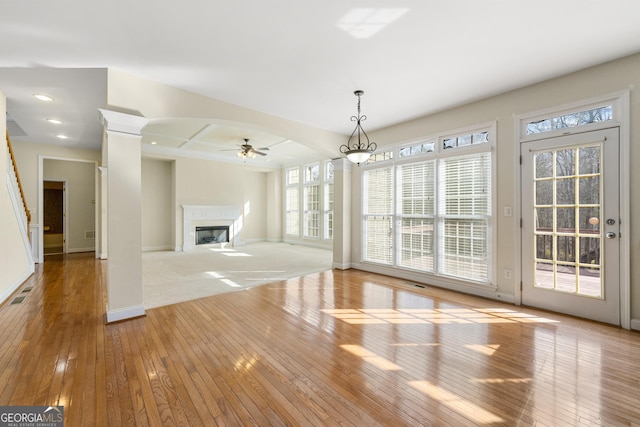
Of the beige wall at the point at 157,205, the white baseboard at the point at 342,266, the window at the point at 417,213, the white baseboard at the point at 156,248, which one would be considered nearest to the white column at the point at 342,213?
the white baseboard at the point at 342,266

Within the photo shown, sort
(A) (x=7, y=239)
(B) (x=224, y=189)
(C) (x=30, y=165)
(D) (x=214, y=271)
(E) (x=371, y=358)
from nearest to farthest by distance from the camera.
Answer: (E) (x=371, y=358)
(A) (x=7, y=239)
(D) (x=214, y=271)
(C) (x=30, y=165)
(B) (x=224, y=189)

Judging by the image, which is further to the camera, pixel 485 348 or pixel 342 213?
pixel 342 213

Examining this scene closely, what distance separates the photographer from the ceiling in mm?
2197

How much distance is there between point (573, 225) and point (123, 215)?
17.7ft

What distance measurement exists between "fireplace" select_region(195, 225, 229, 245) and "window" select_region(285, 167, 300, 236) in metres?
2.47

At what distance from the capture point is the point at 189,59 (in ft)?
9.52

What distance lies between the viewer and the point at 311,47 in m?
2.70

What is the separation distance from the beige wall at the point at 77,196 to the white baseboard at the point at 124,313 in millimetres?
6905

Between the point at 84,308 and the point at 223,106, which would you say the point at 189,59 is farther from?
the point at 84,308

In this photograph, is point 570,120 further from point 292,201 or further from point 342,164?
point 292,201

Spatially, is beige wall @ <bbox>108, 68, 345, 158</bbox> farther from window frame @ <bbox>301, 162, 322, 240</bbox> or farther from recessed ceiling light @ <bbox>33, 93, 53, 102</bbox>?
window frame @ <bbox>301, 162, 322, 240</bbox>

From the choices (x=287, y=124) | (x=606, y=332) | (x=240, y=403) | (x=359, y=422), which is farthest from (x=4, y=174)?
(x=606, y=332)

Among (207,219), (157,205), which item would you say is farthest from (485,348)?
(157,205)

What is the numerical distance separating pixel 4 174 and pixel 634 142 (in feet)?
26.9
